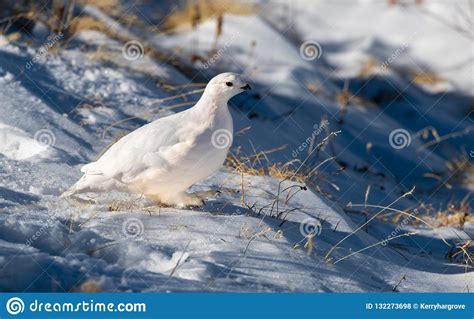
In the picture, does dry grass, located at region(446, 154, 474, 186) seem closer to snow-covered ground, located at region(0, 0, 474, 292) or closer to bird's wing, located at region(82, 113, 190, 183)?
snow-covered ground, located at region(0, 0, 474, 292)

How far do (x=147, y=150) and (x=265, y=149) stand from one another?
189 centimetres

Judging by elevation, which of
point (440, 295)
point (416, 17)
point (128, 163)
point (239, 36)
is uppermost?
point (416, 17)

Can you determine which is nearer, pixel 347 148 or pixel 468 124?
pixel 347 148

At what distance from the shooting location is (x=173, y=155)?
3008mm

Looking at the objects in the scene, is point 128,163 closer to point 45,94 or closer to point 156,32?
point 45,94

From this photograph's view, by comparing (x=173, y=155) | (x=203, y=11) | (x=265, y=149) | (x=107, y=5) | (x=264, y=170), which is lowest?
(x=173, y=155)

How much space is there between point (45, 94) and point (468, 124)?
13.6 feet

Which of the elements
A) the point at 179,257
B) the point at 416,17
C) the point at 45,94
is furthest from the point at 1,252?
the point at 416,17

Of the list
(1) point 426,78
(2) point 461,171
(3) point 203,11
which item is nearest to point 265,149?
(2) point 461,171

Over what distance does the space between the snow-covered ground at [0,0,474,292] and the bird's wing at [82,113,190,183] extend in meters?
0.18

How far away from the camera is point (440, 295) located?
2.69m

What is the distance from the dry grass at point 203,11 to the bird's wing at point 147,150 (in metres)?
4.16

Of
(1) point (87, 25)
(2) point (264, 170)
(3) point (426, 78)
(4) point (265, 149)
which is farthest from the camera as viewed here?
(3) point (426, 78)

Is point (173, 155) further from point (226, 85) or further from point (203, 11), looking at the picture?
point (203, 11)
